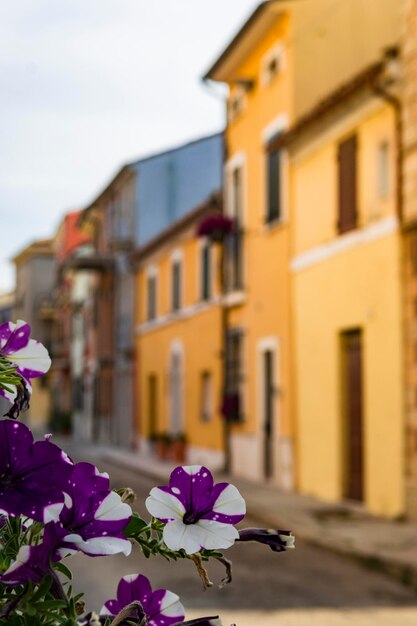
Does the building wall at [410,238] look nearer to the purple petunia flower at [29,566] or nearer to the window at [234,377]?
the window at [234,377]

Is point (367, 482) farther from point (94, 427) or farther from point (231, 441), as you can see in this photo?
point (94, 427)

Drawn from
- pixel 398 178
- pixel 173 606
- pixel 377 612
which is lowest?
pixel 377 612

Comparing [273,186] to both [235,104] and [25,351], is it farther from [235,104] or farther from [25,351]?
[25,351]

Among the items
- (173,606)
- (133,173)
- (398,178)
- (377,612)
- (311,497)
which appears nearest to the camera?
(173,606)

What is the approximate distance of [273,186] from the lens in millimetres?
22250

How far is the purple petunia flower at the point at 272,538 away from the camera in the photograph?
1.19 meters

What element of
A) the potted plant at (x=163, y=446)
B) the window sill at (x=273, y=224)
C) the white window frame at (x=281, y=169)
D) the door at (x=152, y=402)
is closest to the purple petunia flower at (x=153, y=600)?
the white window frame at (x=281, y=169)

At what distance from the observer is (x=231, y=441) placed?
2481cm

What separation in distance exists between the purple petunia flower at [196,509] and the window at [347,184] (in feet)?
54.4

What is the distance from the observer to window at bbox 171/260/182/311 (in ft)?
103

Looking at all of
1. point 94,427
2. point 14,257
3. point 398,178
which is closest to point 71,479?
point 398,178

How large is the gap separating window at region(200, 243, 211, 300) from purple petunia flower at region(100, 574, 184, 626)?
26.0 meters

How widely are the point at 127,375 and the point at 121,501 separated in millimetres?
37889

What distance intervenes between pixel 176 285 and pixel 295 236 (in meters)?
11.2
